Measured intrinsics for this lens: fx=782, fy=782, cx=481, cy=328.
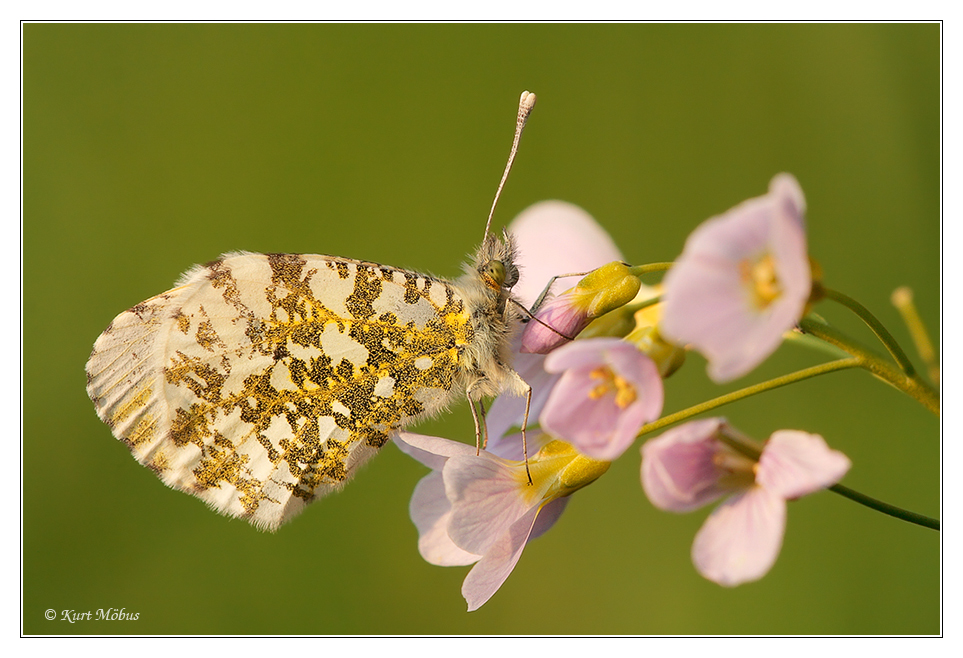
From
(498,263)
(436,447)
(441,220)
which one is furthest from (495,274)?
(441,220)

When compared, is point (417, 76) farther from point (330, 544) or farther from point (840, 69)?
point (330, 544)

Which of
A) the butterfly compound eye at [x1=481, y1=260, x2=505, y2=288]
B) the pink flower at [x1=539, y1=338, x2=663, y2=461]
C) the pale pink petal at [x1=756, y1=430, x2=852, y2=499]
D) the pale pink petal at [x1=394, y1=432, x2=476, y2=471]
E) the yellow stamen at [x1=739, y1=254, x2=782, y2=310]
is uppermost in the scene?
the yellow stamen at [x1=739, y1=254, x2=782, y2=310]

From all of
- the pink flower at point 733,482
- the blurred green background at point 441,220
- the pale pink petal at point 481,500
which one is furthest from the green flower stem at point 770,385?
the blurred green background at point 441,220

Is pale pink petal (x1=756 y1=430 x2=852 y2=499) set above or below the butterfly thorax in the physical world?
below

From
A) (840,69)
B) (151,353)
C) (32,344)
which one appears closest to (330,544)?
(32,344)

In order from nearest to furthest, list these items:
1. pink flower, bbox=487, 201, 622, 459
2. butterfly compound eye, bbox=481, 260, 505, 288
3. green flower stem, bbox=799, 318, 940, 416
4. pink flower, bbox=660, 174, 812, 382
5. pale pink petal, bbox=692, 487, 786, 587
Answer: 1. pink flower, bbox=660, 174, 812, 382
2. pale pink petal, bbox=692, 487, 786, 587
3. green flower stem, bbox=799, 318, 940, 416
4. butterfly compound eye, bbox=481, 260, 505, 288
5. pink flower, bbox=487, 201, 622, 459

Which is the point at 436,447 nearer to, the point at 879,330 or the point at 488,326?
the point at 488,326

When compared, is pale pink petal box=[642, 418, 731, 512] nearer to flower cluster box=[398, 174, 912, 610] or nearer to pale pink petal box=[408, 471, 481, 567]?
flower cluster box=[398, 174, 912, 610]

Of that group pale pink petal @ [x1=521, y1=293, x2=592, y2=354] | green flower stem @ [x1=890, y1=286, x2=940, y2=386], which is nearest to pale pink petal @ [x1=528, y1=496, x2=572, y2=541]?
pale pink petal @ [x1=521, y1=293, x2=592, y2=354]
